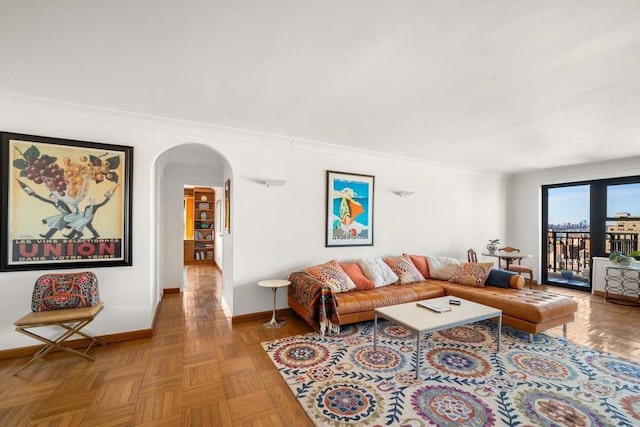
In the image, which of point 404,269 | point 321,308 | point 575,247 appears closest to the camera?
point 321,308

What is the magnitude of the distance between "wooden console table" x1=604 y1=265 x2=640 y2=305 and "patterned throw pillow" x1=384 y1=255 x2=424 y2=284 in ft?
10.8

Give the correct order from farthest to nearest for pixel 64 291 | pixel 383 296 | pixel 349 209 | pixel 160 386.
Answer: pixel 349 209, pixel 383 296, pixel 64 291, pixel 160 386

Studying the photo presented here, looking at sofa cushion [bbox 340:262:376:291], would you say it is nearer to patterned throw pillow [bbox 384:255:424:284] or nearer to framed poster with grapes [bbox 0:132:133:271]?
patterned throw pillow [bbox 384:255:424:284]

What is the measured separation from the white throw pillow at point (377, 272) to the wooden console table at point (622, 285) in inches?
148

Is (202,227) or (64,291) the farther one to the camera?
(202,227)

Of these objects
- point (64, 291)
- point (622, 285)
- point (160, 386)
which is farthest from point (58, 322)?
point (622, 285)

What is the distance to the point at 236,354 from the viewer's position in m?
2.84

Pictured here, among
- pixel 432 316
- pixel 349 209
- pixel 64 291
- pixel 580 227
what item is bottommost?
pixel 432 316

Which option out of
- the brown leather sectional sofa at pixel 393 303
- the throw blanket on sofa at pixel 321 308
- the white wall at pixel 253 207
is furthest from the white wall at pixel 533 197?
the throw blanket on sofa at pixel 321 308

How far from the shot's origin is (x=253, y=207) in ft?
12.5

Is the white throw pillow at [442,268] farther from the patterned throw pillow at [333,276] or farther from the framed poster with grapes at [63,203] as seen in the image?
the framed poster with grapes at [63,203]

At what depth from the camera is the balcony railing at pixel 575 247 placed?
5.09 m

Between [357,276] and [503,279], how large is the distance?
83.8 inches

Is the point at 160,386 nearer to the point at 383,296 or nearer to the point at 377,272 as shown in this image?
the point at 383,296
